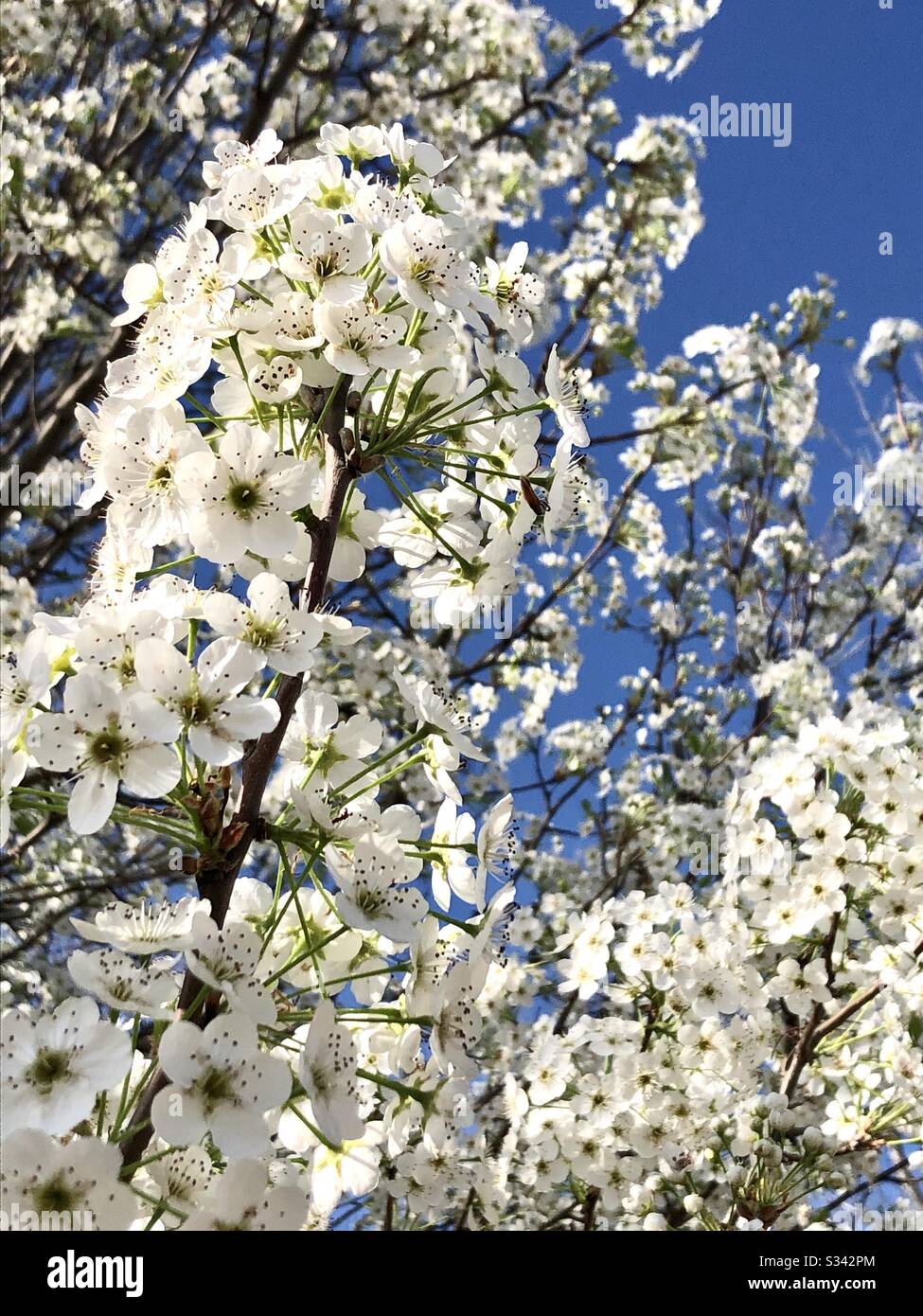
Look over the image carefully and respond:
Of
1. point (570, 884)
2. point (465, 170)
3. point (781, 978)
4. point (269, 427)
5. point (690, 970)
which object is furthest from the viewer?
point (570, 884)

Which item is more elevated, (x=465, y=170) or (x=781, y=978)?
(x=465, y=170)

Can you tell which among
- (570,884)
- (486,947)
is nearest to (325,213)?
(486,947)

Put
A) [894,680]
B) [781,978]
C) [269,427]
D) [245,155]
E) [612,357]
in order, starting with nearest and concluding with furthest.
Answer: [269,427] → [245,155] → [781,978] → [612,357] → [894,680]

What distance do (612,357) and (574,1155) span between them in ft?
11.2

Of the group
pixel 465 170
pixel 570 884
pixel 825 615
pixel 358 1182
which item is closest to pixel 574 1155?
pixel 358 1182

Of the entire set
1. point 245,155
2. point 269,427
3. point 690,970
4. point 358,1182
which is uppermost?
point 245,155

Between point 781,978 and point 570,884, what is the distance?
3278 millimetres

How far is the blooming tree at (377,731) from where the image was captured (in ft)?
3.44

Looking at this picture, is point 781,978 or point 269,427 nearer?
point 269,427

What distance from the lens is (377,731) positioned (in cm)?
132

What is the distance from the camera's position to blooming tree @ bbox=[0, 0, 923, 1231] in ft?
3.44

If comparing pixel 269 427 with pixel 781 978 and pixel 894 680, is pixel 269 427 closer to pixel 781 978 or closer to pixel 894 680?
pixel 781 978

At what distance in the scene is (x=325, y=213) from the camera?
1253mm

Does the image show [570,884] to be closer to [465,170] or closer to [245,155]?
[465,170]
